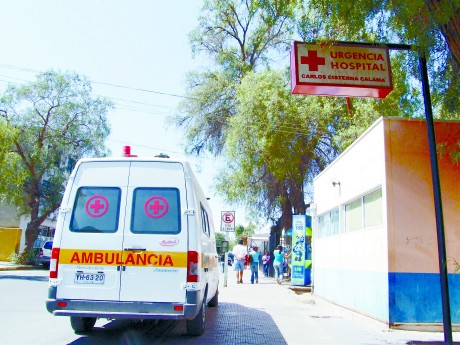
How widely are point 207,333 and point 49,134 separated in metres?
25.0

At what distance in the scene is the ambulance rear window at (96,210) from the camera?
6488mm

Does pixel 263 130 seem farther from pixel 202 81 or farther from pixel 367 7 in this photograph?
pixel 367 7

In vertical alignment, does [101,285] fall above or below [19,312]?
above

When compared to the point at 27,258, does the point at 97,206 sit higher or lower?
higher

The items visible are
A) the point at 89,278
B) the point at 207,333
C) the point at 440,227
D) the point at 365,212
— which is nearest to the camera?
the point at 89,278

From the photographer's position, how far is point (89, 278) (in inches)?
248

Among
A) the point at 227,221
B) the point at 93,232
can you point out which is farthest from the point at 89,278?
the point at 227,221

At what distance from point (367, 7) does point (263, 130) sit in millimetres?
13360

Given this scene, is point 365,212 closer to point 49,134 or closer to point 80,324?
point 80,324

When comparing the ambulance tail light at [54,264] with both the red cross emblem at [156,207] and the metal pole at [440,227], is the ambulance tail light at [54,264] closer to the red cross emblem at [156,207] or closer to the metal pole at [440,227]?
the red cross emblem at [156,207]

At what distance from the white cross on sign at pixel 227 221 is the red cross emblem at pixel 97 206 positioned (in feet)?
40.6

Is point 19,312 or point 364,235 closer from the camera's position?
point 19,312

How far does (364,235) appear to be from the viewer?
35.8 feet

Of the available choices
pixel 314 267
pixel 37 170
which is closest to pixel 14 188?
pixel 37 170
